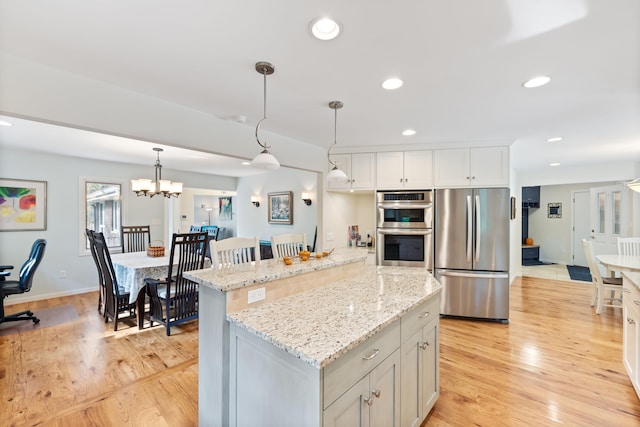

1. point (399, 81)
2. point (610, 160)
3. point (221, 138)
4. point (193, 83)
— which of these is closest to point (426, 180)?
point (399, 81)

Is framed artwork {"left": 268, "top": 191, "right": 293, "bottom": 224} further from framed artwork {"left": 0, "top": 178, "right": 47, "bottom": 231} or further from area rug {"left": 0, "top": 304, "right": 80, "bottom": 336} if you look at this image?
framed artwork {"left": 0, "top": 178, "right": 47, "bottom": 231}

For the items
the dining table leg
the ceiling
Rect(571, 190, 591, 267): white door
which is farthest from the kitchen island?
Rect(571, 190, 591, 267): white door

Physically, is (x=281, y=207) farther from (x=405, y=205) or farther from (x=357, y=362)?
(x=357, y=362)

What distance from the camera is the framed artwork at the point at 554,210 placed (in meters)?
8.20

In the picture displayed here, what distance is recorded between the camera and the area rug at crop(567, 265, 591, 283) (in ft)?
20.4

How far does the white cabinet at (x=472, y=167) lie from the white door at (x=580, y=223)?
235 inches

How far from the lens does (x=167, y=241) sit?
6.59 m

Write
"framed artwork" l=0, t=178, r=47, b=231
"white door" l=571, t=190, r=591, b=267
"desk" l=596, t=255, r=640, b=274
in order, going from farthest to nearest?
1. "white door" l=571, t=190, r=591, b=267
2. "framed artwork" l=0, t=178, r=47, b=231
3. "desk" l=596, t=255, r=640, b=274

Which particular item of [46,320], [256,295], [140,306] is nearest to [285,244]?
[256,295]

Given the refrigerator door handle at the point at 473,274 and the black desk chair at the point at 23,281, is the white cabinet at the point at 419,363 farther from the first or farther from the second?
the black desk chair at the point at 23,281

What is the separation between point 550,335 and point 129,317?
5.25 m

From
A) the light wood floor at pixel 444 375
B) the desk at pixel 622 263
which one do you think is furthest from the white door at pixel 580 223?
the light wood floor at pixel 444 375

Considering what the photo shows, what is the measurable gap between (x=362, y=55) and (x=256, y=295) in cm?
157

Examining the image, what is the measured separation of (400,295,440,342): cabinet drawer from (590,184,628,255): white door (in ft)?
20.4
